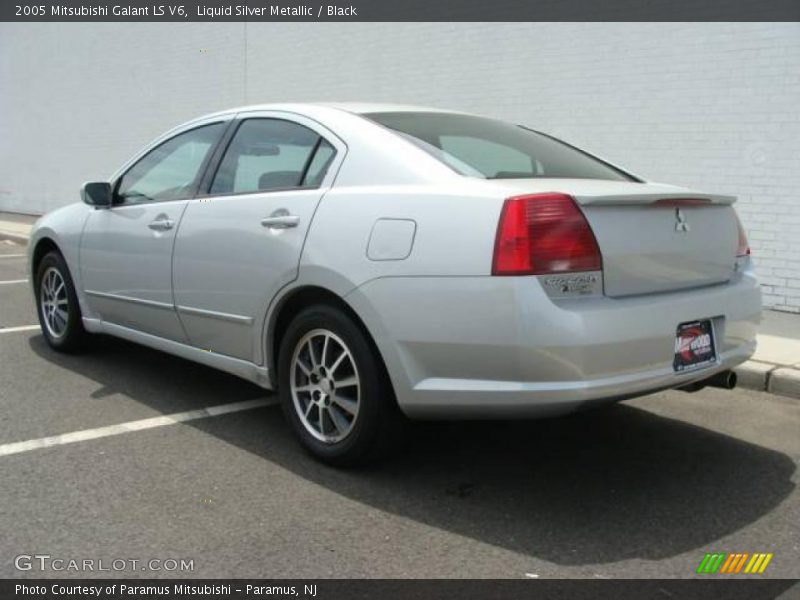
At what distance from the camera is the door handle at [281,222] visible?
3643 millimetres

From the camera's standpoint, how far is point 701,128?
7461 millimetres

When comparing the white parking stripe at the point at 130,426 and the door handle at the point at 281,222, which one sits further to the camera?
the white parking stripe at the point at 130,426

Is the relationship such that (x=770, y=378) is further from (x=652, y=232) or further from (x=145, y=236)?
(x=145, y=236)

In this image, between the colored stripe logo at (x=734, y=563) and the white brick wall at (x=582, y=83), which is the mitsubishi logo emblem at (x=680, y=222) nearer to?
the colored stripe logo at (x=734, y=563)

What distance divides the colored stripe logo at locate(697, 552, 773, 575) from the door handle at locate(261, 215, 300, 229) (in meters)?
2.17

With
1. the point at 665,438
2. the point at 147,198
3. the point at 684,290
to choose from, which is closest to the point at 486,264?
the point at 684,290

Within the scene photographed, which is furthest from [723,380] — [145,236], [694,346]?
[145,236]

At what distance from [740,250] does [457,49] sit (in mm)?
6325

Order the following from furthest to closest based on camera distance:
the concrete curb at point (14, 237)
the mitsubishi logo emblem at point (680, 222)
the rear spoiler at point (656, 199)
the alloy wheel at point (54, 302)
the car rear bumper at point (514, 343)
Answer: the concrete curb at point (14, 237) → the alloy wheel at point (54, 302) → the mitsubishi logo emblem at point (680, 222) → the rear spoiler at point (656, 199) → the car rear bumper at point (514, 343)

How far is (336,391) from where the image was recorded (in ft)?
11.8

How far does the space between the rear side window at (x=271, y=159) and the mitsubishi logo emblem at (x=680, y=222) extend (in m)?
1.58
